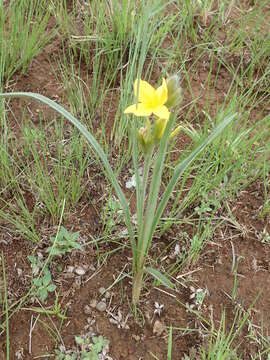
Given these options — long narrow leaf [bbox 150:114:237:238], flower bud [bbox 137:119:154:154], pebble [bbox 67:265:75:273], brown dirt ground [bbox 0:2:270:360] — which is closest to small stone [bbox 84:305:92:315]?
brown dirt ground [bbox 0:2:270:360]

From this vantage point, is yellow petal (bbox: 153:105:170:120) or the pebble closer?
yellow petal (bbox: 153:105:170:120)

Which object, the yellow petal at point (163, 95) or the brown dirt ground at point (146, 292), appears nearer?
the yellow petal at point (163, 95)

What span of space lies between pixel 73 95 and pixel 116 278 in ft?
2.18

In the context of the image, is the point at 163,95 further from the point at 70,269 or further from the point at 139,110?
the point at 70,269

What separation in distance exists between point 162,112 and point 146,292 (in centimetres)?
56

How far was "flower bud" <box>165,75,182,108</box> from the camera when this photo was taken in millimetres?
815

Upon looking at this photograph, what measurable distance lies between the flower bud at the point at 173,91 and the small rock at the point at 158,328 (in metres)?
0.60

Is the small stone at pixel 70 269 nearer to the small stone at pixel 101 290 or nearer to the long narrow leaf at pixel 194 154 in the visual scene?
the small stone at pixel 101 290

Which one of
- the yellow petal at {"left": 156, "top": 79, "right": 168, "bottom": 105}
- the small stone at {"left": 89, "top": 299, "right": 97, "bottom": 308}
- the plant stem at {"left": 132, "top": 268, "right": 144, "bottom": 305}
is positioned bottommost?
the small stone at {"left": 89, "top": 299, "right": 97, "bottom": 308}

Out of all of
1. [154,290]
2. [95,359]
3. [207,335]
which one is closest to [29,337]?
[95,359]

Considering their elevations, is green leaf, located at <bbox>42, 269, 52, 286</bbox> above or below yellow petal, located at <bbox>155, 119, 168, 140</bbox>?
below

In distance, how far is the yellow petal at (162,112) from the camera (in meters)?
0.80

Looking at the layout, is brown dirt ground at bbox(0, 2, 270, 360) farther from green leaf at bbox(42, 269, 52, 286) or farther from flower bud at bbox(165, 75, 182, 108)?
flower bud at bbox(165, 75, 182, 108)

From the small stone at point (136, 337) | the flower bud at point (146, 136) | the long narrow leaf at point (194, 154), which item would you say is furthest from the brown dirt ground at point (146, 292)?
the flower bud at point (146, 136)
